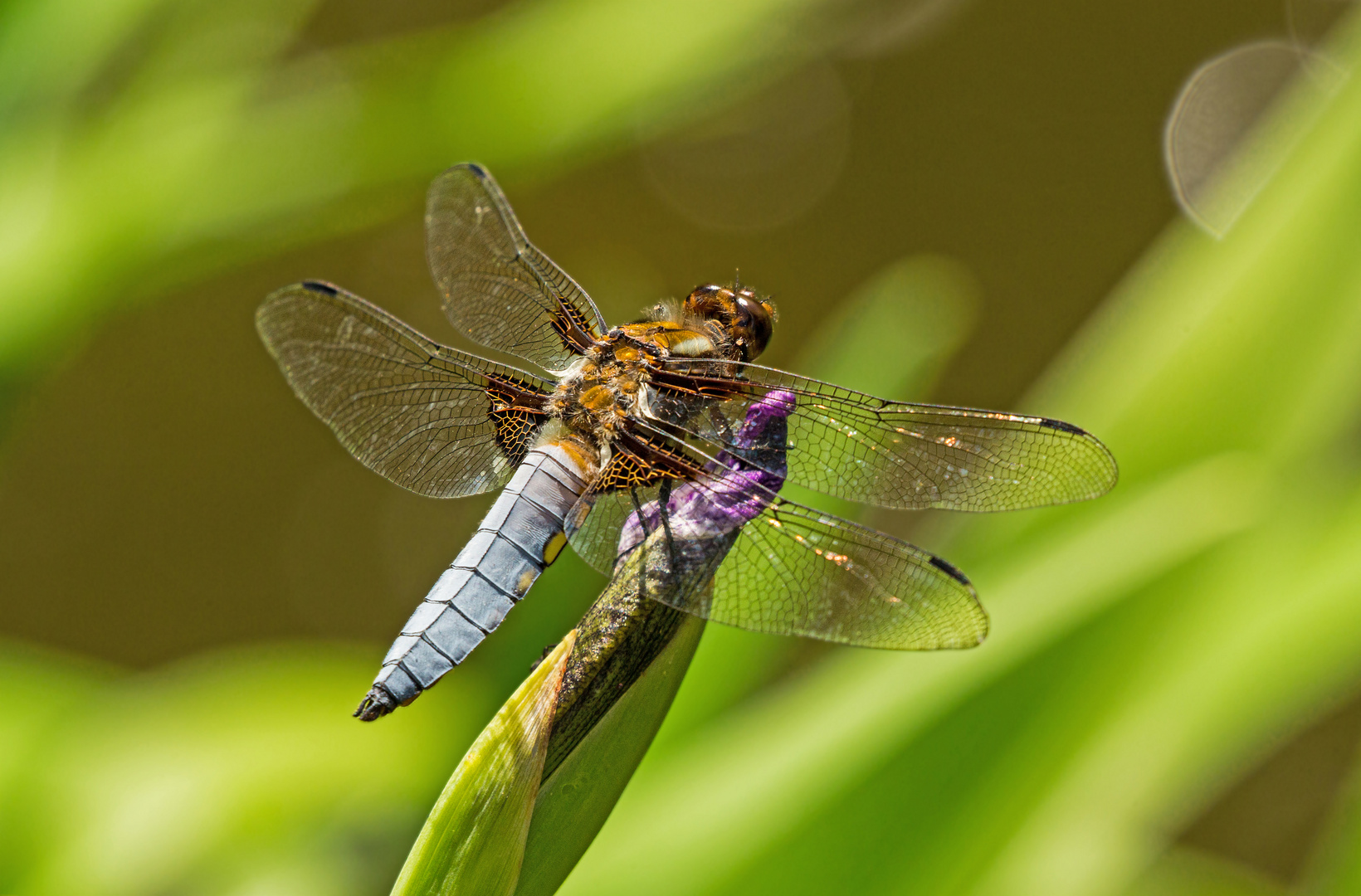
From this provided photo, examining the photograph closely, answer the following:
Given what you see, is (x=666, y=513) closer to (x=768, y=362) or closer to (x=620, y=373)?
(x=620, y=373)

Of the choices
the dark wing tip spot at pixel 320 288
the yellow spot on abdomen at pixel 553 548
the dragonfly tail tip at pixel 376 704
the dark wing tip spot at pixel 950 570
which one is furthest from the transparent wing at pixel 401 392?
the dark wing tip spot at pixel 950 570

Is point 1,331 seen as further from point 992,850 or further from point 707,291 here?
point 992,850

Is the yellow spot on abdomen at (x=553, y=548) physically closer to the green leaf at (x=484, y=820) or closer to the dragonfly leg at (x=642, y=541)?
the dragonfly leg at (x=642, y=541)

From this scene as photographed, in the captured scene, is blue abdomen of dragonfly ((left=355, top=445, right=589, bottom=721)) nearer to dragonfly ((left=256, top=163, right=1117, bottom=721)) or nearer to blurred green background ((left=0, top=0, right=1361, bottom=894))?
A: dragonfly ((left=256, top=163, right=1117, bottom=721))

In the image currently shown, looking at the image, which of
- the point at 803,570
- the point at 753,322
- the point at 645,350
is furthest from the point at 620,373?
the point at 803,570

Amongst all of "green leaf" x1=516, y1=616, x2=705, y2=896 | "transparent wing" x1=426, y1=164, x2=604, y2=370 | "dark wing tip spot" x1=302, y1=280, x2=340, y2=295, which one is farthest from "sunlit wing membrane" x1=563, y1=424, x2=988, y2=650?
"dark wing tip spot" x1=302, y1=280, x2=340, y2=295

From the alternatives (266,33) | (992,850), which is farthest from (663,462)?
(266,33)

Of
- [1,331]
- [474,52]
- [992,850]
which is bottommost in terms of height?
[1,331]
